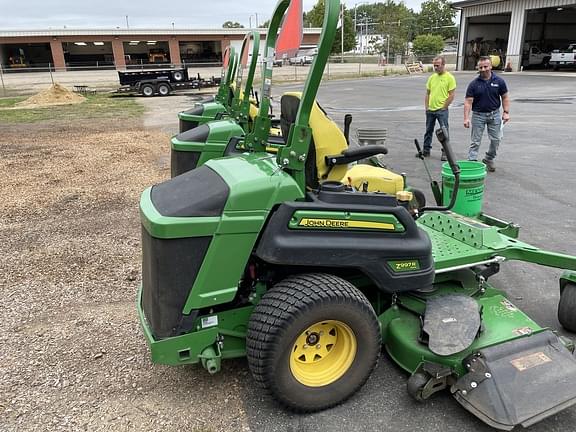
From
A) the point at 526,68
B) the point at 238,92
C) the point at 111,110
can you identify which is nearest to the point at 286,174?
the point at 238,92

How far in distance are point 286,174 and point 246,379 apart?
1.19m

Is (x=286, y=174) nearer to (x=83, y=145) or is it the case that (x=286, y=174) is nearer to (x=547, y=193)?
(x=547, y=193)

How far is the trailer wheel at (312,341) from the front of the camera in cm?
226

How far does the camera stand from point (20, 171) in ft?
26.5

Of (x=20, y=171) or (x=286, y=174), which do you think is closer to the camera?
(x=286, y=174)

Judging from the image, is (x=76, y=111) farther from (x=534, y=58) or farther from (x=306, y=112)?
(x=534, y=58)

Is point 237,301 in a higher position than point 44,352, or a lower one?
higher

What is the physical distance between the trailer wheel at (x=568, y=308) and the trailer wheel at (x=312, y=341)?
1.46 m

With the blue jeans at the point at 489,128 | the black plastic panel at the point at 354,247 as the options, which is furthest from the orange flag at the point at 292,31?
the blue jeans at the point at 489,128

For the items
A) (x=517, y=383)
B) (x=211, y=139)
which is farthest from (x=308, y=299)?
(x=211, y=139)

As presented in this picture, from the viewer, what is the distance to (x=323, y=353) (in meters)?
2.52

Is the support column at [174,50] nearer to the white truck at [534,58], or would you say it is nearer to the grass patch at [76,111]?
the grass patch at [76,111]

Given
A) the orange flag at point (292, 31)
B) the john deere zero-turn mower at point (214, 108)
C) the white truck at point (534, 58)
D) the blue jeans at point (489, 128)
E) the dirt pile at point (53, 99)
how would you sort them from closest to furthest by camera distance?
the orange flag at point (292, 31) → the john deere zero-turn mower at point (214, 108) → the blue jeans at point (489, 128) → the dirt pile at point (53, 99) → the white truck at point (534, 58)

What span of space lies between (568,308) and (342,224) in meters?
1.77
